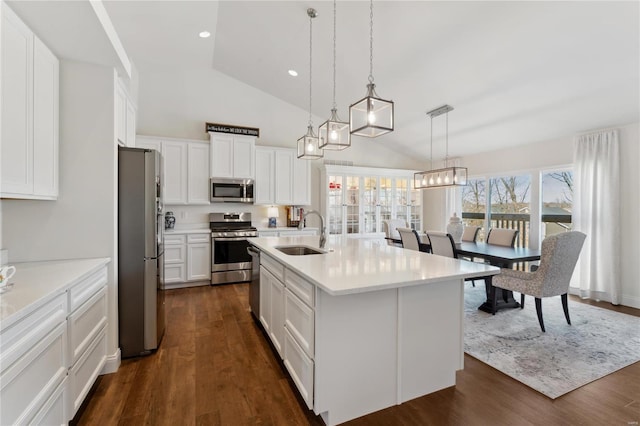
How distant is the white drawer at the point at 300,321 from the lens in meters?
1.68

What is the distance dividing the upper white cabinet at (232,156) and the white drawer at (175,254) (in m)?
1.29

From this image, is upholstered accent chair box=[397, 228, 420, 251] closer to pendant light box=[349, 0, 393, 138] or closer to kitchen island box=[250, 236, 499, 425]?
kitchen island box=[250, 236, 499, 425]

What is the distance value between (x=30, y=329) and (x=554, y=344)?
3.75m

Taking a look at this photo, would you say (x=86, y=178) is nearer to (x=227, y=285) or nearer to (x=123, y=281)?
(x=123, y=281)

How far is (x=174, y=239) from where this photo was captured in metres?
4.45

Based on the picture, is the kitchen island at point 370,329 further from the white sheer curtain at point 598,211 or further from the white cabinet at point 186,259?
the white sheer curtain at point 598,211

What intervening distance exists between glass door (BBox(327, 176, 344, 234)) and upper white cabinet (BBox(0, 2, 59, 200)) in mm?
4286

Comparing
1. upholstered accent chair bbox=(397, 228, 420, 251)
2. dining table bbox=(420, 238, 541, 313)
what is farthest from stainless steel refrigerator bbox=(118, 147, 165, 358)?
dining table bbox=(420, 238, 541, 313)

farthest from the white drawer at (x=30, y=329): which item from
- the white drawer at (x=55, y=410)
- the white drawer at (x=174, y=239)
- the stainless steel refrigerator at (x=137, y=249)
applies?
the white drawer at (x=174, y=239)

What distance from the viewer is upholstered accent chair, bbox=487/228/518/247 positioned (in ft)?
13.4

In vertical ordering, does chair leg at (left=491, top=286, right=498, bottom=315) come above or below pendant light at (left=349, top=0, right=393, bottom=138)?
Result: below

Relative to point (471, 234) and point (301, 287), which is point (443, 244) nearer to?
point (471, 234)

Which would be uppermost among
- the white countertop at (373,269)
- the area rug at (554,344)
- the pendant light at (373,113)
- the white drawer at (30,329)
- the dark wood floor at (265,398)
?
the pendant light at (373,113)

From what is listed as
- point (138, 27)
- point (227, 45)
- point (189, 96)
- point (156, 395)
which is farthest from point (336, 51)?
point (156, 395)
